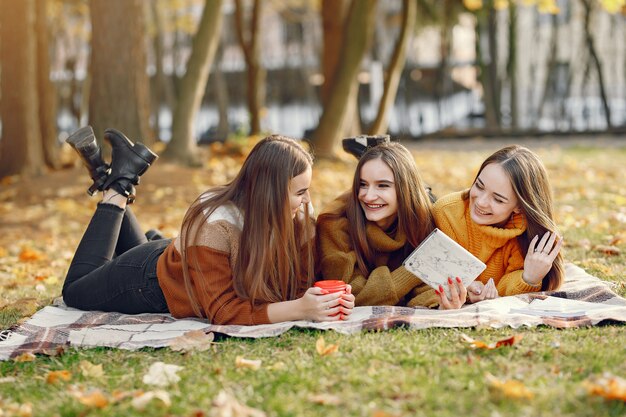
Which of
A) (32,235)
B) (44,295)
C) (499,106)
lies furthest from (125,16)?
(499,106)

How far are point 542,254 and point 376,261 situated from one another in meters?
0.86

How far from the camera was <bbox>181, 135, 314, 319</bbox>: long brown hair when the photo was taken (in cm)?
414

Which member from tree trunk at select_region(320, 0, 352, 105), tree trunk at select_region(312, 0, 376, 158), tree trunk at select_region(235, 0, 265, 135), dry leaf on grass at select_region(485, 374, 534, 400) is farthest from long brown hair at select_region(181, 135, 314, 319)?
tree trunk at select_region(235, 0, 265, 135)

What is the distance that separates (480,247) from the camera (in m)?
4.69

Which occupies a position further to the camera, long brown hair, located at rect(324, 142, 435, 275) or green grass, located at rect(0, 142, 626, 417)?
long brown hair, located at rect(324, 142, 435, 275)

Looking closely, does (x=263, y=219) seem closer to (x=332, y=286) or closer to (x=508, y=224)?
(x=332, y=286)

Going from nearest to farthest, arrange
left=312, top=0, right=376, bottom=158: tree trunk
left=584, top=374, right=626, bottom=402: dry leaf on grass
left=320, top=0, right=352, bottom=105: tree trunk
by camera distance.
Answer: left=584, top=374, right=626, bottom=402: dry leaf on grass, left=312, top=0, right=376, bottom=158: tree trunk, left=320, top=0, right=352, bottom=105: tree trunk

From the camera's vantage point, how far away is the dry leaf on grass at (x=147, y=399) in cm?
307

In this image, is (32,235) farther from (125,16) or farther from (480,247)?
(480,247)

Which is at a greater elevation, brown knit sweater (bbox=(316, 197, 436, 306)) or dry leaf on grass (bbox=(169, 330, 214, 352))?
brown knit sweater (bbox=(316, 197, 436, 306))

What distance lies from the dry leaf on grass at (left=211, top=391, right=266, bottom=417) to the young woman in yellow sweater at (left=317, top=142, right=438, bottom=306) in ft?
5.19

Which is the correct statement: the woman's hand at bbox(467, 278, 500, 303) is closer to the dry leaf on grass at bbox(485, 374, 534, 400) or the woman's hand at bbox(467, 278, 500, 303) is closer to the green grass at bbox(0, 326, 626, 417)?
the green grass at bbox(0, 326, 626, 417)

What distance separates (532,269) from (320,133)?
25.7 ft

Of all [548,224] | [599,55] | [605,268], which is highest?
[599,55]
